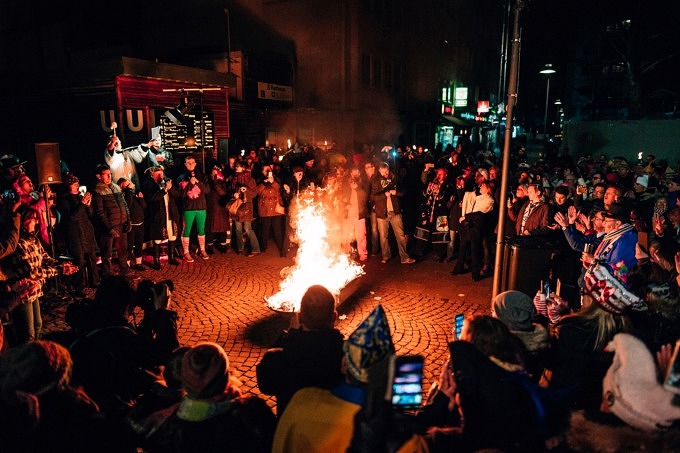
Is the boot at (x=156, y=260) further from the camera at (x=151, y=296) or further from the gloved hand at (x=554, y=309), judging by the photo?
the gloved hand at (x=554, y=309)

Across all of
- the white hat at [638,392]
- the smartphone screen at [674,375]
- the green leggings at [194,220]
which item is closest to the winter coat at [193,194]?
the green leggings at [194,220]

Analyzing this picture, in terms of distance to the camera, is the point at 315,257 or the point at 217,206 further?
the point at 217,206

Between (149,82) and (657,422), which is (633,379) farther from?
(149,82)

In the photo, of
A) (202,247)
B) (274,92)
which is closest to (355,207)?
(202,247)

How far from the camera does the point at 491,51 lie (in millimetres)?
47594

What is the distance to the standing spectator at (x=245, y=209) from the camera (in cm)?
1067

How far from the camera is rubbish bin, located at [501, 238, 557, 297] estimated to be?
7.32m

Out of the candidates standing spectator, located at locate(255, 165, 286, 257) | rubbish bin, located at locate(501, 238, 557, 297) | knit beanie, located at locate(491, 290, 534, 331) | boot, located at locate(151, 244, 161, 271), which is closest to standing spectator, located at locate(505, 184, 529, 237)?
rubbish bin, located at locate(501, 238, 557, 297)

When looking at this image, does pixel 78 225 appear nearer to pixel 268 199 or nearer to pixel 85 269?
pixel 85 269

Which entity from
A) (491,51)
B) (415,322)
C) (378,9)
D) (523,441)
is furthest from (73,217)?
(491,51)

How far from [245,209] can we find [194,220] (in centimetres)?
117

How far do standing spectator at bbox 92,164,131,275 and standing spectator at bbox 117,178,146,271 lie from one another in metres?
0.24

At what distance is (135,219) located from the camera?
374 inches

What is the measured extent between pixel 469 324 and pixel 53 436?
2493mm
